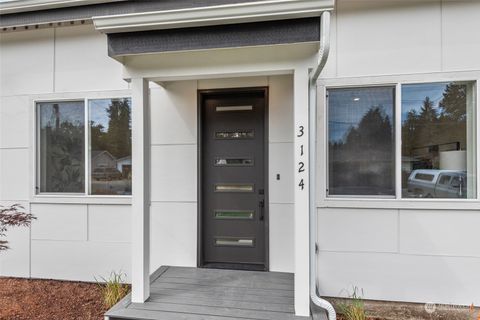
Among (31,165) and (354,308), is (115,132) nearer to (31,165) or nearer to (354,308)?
(31,165)

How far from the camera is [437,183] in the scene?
9.98 feet

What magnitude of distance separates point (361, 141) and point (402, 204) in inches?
31.7

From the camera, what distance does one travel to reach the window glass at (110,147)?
3.68m

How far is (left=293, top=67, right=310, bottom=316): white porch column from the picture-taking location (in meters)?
2.45

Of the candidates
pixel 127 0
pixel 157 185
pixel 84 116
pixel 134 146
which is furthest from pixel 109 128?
pixel 127 0

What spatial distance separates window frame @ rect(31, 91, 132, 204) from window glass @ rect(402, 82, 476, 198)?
3367 mm

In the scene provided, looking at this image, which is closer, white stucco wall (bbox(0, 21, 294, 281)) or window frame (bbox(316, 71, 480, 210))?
window frame (bbox(316, 71, 480, 210))

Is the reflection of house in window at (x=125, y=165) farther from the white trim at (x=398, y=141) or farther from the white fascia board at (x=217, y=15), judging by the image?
the white trim at (x=398, y=141)

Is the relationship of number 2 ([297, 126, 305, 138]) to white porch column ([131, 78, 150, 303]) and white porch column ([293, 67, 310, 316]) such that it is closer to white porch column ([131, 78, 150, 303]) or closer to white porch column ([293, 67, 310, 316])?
white porch column ([293, 67, 310, 316])

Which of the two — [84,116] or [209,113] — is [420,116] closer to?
[209,113]

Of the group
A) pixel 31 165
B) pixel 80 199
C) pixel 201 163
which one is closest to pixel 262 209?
pixel 201 163

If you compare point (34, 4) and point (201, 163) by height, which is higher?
point (34, 4)

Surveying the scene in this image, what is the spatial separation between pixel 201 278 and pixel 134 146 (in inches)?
65.1

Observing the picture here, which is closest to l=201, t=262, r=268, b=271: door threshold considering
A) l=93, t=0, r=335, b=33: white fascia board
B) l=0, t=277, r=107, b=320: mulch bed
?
l=0, t=277, r=107, b=320: mulch bed
